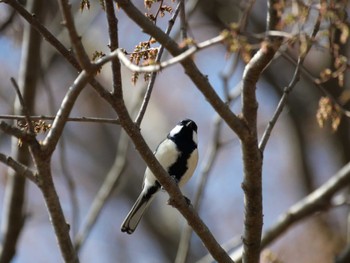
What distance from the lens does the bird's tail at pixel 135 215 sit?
13.8 feet

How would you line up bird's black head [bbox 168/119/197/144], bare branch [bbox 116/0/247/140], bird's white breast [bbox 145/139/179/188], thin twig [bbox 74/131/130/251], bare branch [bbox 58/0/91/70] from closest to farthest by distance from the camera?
bare branch [bbox 58/0/91/70] → bare branch [bbox 116/0/247/140] → bird's white breast [bbox 145/139/179/188] → thin twig [bbox 74/131/130/251] → bird's black head [bbox 168/119/197/144]

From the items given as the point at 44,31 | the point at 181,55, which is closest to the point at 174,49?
the point at 181,55

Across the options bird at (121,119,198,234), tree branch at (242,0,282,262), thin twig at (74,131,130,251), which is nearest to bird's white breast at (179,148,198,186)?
bird at (121,119,198,234)

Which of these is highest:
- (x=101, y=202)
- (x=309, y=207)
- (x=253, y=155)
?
(x=253, y=155)

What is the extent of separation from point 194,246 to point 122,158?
3.26 m

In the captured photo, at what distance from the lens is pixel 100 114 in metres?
8.80

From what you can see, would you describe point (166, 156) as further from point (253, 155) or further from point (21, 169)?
point (21, 169)

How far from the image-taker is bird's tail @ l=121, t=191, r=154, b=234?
4.21m

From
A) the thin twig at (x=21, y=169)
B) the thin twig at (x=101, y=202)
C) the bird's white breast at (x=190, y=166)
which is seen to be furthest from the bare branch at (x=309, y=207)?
the thin twig at (x=21, y=169)

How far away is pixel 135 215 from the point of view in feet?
14.0

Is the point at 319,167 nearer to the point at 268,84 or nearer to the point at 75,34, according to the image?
the point at 268,84

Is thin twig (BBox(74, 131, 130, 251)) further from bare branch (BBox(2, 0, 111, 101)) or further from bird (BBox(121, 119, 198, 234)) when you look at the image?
bare branch (BBox(2, 0, 111, 101))

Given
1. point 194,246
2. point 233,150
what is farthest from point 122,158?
point 233,150

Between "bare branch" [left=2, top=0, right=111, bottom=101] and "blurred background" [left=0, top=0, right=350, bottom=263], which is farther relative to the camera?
"blurred background" [left=0, top=0, right=350, bottom=263]
